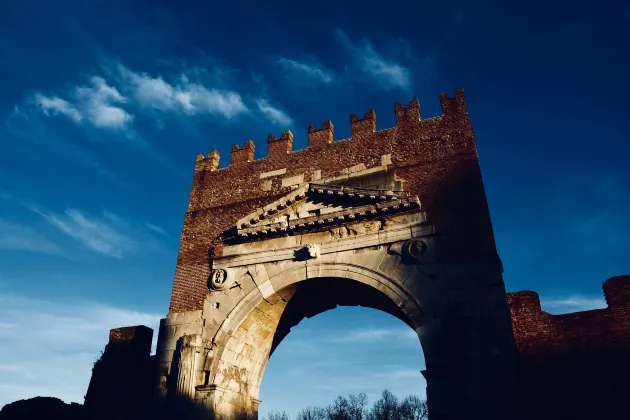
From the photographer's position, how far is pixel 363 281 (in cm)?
1090

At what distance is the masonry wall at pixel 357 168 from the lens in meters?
10.7

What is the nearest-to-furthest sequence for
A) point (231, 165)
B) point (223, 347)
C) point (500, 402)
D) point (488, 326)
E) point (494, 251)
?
point (500, 402), point (488, 326), point (494, 251), point (223, 347), point (231, 165)

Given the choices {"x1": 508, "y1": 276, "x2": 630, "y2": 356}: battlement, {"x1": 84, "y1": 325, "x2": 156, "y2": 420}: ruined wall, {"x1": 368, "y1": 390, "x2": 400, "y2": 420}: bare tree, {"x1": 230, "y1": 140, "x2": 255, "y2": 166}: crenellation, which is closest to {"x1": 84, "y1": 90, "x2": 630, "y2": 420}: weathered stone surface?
{"x1": 508, "y1": 276, "x2": 630, "y2": 356}: battlement

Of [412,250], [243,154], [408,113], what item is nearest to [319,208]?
[412,250]

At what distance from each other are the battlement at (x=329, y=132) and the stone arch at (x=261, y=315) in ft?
13.4

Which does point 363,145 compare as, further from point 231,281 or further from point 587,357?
point 587,357

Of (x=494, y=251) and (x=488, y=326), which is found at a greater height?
(x=494, y=251)

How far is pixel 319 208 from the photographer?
12141 mm

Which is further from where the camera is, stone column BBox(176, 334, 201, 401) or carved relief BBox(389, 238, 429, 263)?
stone column BBox(176, 334, 201, 401)

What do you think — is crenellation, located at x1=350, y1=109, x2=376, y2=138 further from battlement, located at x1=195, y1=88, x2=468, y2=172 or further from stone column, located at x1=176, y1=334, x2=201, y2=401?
stone column, located at x1=176, y1=334, x2=201, y2=401

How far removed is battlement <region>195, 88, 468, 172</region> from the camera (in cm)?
1270

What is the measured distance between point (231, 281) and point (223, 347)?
1676mm

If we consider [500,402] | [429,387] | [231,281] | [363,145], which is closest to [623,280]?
[500,402]

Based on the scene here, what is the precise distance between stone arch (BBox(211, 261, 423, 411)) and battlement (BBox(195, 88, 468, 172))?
4079 mm
